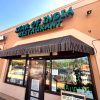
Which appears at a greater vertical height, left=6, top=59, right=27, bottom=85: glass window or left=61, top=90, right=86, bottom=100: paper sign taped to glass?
left=6, top=59, right=27, bottom=85: glass window

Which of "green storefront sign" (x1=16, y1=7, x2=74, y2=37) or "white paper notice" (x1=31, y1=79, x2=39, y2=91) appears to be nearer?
"green storefront sign" (x1=16, y1=7, x2=74, y2=37)

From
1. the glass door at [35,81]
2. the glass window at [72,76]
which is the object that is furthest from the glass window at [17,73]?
the glass window at [72,76]

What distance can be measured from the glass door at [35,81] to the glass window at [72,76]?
65cm

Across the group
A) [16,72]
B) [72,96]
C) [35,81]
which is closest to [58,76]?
[35,81]

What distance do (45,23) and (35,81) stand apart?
134 inches

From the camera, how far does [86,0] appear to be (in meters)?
6.22

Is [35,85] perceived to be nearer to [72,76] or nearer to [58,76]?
[58,76]

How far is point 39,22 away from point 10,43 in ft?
11.3

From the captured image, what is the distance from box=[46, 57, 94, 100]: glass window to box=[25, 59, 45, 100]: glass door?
652 millimetres

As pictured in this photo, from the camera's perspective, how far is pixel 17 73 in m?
8.57

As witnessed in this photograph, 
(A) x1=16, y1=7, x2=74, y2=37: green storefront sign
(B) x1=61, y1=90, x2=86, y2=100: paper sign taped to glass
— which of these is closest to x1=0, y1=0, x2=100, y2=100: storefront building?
(A) x1=16, y1=7, x2=74, y2=37: green storefront sign

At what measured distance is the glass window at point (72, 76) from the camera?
17.7ft

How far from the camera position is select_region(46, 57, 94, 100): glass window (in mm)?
5400

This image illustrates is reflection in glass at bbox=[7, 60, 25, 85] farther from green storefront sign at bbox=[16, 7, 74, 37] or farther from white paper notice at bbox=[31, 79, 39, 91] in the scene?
green storefront sign at bbox=[16, 7, 74, 37]
